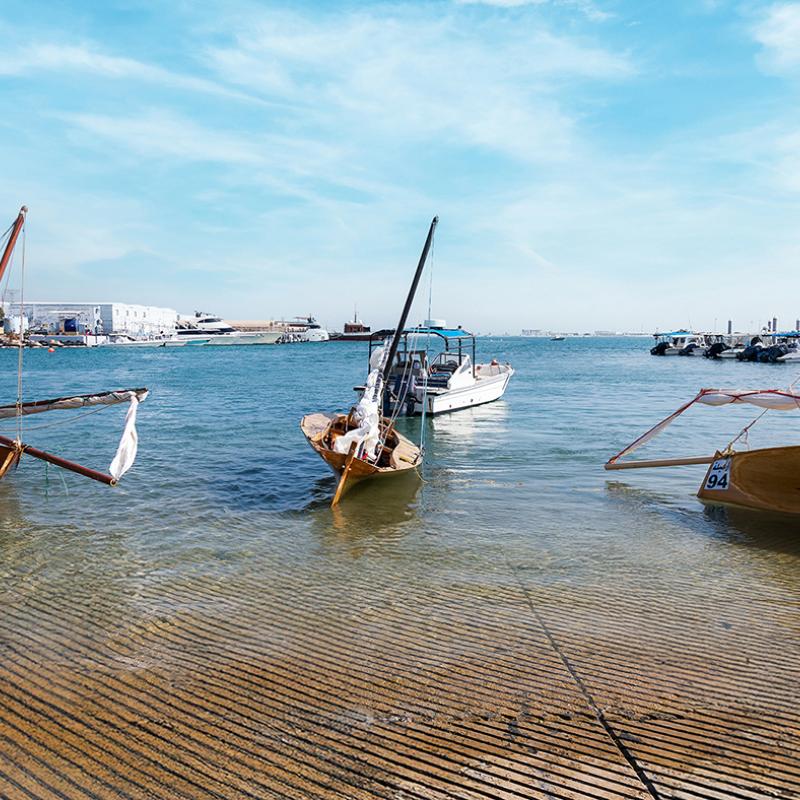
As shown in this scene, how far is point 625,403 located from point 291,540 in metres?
30.4

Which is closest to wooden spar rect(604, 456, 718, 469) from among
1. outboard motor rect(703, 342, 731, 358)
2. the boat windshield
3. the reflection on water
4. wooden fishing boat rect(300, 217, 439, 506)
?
the reflection on water

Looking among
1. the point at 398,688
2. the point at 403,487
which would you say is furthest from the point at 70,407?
the point at 398,688

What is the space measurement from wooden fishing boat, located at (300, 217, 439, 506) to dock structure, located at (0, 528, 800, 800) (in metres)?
5.40

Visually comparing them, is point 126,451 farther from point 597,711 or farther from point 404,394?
point 404,394

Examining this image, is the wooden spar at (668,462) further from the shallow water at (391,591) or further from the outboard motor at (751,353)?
the outboard motor at (751,353)

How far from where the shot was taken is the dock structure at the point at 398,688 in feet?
17.0

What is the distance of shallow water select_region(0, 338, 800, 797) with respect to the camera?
641 cm

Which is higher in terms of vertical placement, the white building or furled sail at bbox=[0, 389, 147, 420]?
the white building

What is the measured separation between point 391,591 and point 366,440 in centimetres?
714

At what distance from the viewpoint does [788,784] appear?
5117mm

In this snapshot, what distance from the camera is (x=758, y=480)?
14484 millimetres

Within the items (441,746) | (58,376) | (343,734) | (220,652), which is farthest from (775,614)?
(58,376)

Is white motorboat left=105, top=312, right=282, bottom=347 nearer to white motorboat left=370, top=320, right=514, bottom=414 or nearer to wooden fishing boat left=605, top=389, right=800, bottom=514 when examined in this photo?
white motorboat left=370, top=320, right=514, bottom=414

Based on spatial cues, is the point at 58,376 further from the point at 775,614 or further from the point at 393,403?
the point at 775,614
